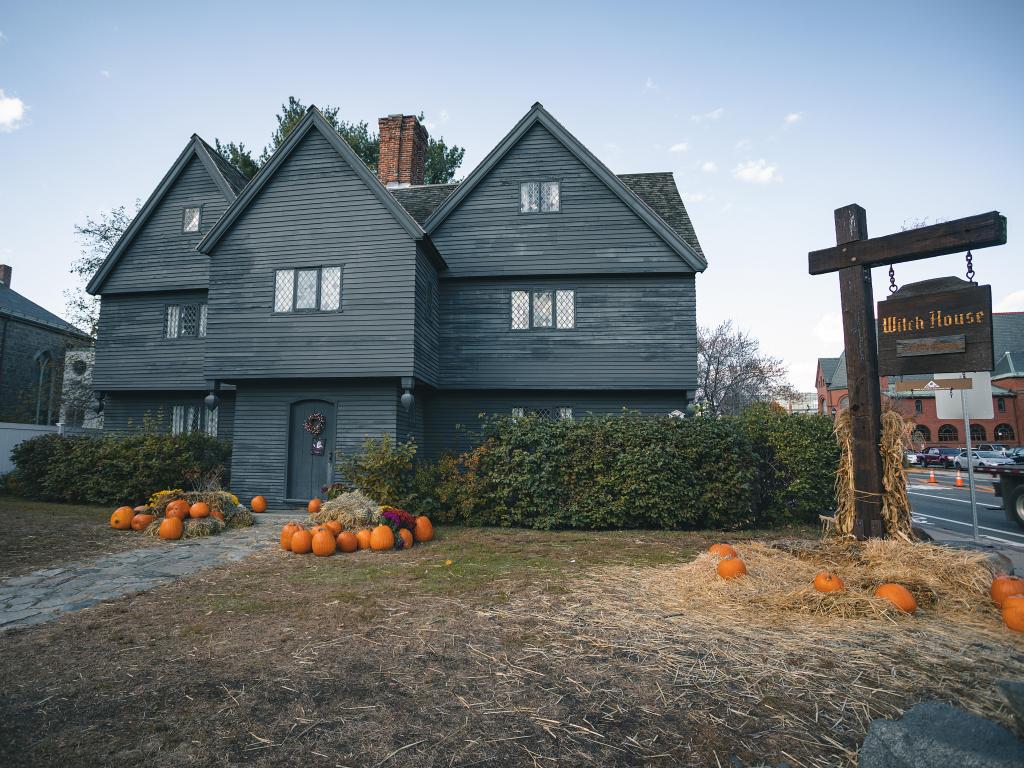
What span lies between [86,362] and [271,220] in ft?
93.7

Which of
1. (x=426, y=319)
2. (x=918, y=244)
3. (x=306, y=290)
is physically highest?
(x=306, y=290)

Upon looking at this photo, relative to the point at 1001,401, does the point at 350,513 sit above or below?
below

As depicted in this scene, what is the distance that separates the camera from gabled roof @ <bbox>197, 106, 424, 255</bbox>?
47.6ft

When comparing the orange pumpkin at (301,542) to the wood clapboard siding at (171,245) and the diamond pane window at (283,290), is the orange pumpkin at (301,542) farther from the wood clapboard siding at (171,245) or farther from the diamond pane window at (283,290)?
the wood clapboard siding at (171,245)

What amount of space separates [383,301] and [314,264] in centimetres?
232

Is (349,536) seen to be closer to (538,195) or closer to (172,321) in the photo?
(538,195)

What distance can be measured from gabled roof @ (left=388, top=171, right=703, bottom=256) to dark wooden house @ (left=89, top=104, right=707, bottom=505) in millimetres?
82

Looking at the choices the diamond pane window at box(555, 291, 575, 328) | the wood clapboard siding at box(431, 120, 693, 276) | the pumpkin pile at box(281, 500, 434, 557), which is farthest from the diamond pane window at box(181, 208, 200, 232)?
the pumpkin pile at box(281, 500, 434, 557)

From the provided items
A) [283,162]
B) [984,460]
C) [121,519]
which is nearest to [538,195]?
[283,162]

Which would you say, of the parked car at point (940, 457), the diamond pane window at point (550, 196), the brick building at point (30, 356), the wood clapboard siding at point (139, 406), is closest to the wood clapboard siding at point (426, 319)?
the diamond pane window at point (550, 196)

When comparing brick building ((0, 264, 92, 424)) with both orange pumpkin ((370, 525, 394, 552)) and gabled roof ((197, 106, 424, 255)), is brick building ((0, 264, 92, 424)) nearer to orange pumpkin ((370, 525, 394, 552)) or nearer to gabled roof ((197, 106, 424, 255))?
gabled roof ((197, 106, 424, 255))

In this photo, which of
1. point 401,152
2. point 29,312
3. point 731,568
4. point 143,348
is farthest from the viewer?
point 29,312

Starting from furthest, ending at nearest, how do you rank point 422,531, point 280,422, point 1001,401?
point 1001,401
point 280,422
point 422,531

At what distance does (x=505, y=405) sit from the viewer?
55.1 feet
